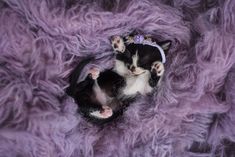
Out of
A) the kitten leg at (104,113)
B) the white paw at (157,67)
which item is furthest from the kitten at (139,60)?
the kitten leg at (104,113)

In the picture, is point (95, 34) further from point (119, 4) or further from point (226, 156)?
point (226, 156)

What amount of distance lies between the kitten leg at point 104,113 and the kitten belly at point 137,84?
0.10 metres

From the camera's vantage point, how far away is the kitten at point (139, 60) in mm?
1253

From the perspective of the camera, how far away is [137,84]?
1.32 meters

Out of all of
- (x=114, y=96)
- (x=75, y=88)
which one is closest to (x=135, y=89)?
(x=114, y=96)

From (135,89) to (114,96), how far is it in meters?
0.08

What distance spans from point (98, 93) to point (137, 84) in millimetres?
135

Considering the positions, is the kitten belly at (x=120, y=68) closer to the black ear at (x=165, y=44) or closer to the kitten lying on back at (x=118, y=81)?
the kitten lying on back at (x=118, y=81)

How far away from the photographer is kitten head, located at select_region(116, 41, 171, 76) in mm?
1250

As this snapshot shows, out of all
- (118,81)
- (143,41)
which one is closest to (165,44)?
(143,41)

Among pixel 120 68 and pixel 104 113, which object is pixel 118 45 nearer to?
pixel 120 68

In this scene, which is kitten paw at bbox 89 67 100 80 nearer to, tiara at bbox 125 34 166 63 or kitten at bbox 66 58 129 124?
kitten at bbox 66 58 129 124

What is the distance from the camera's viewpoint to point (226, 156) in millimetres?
1396

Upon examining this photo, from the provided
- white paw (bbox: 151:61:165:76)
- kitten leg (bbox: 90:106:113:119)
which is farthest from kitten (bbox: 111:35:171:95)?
kitten leg (bbox: 90:106:113:119)
